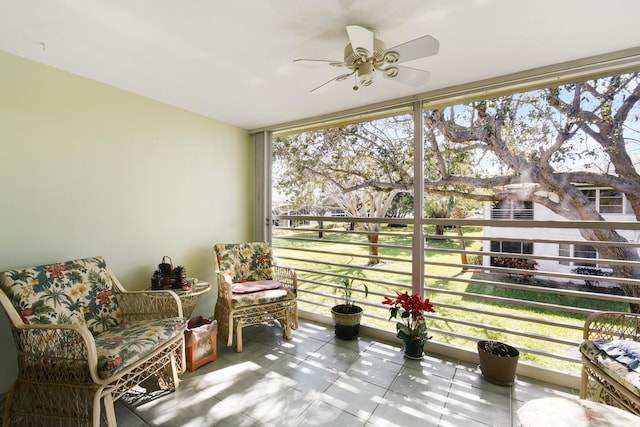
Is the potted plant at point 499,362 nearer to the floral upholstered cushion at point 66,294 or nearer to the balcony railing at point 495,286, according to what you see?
the balcony railing at point 495,286

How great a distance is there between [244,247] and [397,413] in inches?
89.2

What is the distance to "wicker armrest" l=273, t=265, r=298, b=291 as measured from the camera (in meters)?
3.07

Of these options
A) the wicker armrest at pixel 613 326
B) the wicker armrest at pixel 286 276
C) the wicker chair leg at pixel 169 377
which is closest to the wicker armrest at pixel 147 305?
the wicker chair leg at pixel 169 377

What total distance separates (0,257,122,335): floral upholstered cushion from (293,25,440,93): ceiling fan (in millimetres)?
2235

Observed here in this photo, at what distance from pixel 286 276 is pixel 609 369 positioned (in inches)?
102

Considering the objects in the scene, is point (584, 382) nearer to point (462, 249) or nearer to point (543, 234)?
point (543, 234)

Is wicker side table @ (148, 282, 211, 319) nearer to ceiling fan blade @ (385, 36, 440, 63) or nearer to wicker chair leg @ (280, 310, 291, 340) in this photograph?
wicker chair leg @ (280, 310, 291, 340)

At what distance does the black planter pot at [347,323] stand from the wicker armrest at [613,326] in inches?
70.1

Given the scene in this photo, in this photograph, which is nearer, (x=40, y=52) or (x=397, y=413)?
(x=397, y=413)

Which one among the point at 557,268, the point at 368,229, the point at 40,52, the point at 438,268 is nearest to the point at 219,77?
the point at 40,52

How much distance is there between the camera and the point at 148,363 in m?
1.81

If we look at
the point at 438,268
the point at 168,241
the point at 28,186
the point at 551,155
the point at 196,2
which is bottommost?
the point at 438,268

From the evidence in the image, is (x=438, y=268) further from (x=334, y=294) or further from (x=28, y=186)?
(x=28, y=186)

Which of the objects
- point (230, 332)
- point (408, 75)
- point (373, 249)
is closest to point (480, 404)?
point (373, 249)
